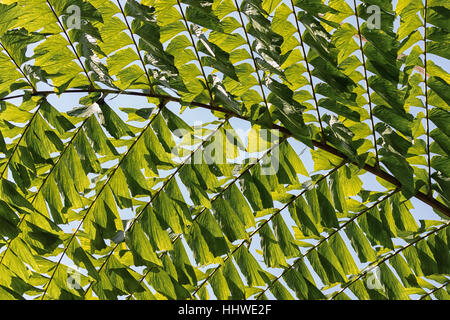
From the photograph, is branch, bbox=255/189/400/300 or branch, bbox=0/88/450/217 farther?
branch, bbox=255/189/400/300

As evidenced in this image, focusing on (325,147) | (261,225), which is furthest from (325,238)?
(325,147)

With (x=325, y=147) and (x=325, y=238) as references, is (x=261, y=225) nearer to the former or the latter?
(x=325, y=238)

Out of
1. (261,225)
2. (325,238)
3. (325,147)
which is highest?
(325,147)

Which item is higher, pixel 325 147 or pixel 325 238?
pixel 325 147

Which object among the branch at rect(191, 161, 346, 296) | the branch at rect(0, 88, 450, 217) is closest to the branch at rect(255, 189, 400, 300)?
the branch at rect(0, 88, 450, 217)

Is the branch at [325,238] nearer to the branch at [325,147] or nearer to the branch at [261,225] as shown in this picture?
the branch at [325,147]

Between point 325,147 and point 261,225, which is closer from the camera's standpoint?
point 325,147

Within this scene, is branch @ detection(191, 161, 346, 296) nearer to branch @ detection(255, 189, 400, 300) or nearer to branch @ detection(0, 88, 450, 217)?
branch @ detection(0, 88, 450, 217)

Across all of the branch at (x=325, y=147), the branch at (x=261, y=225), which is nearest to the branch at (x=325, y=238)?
the branch at (x=325, y=147)

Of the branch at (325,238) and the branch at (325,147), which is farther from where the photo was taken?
the branch at (325,238)

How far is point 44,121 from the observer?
190 cm

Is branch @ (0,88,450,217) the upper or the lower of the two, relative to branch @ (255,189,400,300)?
upper
